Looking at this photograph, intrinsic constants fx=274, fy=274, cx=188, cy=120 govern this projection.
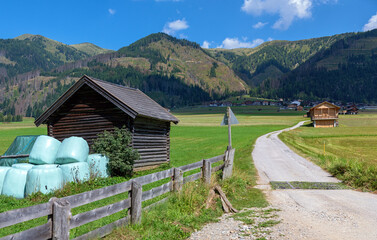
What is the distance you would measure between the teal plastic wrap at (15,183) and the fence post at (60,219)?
816 cm

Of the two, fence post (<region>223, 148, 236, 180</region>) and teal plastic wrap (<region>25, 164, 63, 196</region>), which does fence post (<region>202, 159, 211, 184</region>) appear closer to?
fence post (<region>223, 148, 236, 180</region>)

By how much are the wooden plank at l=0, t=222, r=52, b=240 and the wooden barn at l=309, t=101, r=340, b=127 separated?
276ft

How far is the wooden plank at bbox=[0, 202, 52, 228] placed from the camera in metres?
4.41

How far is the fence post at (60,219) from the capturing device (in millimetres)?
5020

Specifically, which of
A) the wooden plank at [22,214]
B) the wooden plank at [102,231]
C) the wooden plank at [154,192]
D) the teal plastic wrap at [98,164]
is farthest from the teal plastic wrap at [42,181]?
the wooden plank at [22,214]

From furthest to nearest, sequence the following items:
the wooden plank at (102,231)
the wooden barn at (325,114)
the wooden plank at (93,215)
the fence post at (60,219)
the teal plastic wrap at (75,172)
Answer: the wooden barn at (325,114) → the teal plastic wrap at (75,172) → the wooden plank at (102,231) → the wooden plank at (93,215) → the fence post at (60,219)

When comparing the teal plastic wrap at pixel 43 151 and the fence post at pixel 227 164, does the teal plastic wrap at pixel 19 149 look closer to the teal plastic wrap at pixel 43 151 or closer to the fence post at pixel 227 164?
the teal plastic wrap at pixel 43 151

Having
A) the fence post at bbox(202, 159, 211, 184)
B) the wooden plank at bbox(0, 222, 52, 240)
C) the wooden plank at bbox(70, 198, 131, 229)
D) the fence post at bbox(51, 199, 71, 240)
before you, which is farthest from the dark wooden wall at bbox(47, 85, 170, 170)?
the wooden plank at bbox(0, 222, 52, 240)

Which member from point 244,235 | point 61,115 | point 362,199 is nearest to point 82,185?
point 61,115

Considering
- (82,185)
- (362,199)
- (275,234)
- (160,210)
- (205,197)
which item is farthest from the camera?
(82,185)

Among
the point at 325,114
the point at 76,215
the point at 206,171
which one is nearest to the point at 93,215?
the point at 76,215

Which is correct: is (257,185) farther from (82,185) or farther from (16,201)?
(16,201)

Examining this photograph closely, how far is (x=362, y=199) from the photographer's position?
34.1 feet

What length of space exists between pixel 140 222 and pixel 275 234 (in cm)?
345
